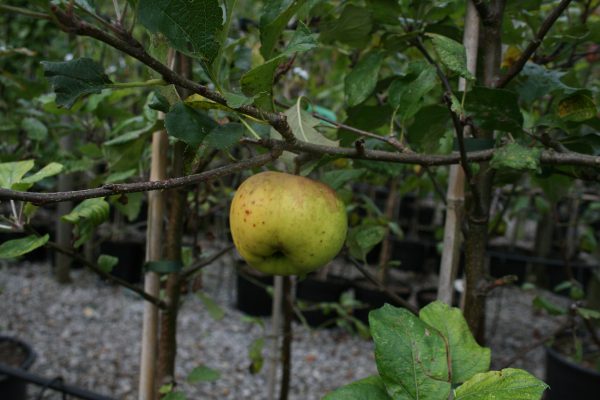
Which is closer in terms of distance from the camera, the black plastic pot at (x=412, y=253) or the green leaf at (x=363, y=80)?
the green leaf at (x=363, y=80)

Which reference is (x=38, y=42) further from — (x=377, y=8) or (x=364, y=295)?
(x=377, y=8)

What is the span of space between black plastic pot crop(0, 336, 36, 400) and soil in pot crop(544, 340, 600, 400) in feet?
6.27

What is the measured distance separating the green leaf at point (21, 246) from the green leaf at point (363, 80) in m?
0.48

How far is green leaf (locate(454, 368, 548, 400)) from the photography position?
474mm

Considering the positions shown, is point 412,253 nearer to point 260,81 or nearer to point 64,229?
point 64,229

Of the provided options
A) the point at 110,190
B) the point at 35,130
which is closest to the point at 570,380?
the point at 35,130

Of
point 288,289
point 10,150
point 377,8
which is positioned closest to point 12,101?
point 10,150

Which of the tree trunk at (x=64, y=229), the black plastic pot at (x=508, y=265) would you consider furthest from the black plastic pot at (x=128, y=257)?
the black plastic pot at (x=508, y=265)

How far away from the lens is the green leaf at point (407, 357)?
0.51 metres

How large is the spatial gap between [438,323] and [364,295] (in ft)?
8.91

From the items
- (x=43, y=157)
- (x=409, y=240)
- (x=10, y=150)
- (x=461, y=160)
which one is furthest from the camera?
(x=409, y=240)

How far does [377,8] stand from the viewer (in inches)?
34.3

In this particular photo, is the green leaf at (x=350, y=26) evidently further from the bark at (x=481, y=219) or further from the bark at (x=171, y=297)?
the bark at (x=171, y=297)

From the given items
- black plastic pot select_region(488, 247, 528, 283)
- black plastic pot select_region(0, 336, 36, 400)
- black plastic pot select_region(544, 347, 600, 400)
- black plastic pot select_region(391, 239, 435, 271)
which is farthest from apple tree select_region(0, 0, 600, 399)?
black plastic pot select_region(488, 247, 528, 283)
